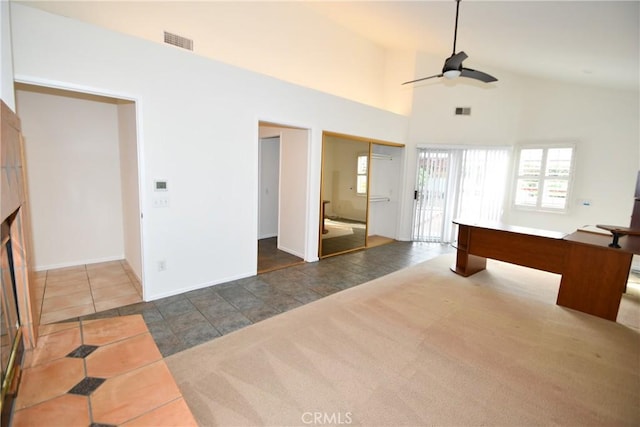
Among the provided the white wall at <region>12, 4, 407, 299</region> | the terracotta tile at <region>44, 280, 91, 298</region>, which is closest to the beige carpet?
the white wall at <region>12, 4, 407, 299</region>

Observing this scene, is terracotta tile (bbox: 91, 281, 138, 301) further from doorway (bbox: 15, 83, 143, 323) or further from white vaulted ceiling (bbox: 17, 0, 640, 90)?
white vaulted ceiling (bbox: 17, 0, 640, 90)

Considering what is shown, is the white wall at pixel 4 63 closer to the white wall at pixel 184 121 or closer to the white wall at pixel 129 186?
the white wall at pixel 184 121

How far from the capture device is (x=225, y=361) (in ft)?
7.57

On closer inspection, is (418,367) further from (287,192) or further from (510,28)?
(510,28)

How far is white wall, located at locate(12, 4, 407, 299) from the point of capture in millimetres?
2564

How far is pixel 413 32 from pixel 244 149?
379 cm

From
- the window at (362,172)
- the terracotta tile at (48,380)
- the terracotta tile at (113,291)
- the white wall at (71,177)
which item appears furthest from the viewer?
the window at (362,172)

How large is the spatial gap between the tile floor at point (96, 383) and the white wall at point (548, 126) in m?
6.00

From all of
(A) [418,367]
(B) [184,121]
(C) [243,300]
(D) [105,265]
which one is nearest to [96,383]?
(C) [243,300]

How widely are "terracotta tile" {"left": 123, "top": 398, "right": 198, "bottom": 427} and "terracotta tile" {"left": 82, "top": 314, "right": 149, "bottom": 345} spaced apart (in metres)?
0.70

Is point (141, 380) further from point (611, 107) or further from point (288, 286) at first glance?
point (611, 107)

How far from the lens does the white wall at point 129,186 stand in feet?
11.5

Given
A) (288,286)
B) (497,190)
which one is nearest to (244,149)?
(288,286)

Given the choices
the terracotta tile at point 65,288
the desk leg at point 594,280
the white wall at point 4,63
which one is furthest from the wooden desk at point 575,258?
the terracotta tile at point 65,288
